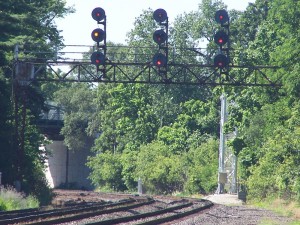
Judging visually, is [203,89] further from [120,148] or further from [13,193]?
[13,193]

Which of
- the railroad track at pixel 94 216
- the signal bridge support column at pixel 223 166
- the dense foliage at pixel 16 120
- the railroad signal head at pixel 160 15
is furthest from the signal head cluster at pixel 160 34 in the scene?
the signal bridge support column at pixel 223 166

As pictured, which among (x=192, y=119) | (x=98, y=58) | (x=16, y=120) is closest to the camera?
(x=98, y=58)

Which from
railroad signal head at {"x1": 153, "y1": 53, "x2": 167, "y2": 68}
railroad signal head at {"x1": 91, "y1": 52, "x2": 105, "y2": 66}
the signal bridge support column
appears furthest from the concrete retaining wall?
railroad signal head at {"x1": 153, "y1": 53, "x2": 167, "y2": 68}

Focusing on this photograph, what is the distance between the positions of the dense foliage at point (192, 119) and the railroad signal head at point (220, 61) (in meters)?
2.18

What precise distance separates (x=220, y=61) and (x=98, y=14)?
5679 mm

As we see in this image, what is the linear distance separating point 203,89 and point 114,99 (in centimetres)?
1179

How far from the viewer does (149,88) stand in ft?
288

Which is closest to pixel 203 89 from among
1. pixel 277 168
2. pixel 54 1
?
pixel 54 1

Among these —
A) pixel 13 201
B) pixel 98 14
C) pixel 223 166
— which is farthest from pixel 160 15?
pixel 223 166

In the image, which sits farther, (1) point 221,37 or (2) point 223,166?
(2) point 223,166

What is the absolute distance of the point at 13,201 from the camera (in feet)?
115

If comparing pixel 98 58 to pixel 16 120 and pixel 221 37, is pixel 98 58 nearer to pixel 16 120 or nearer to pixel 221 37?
pixel 221 37

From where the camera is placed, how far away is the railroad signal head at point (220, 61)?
1405 inches

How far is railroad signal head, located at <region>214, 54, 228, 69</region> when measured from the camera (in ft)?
117
